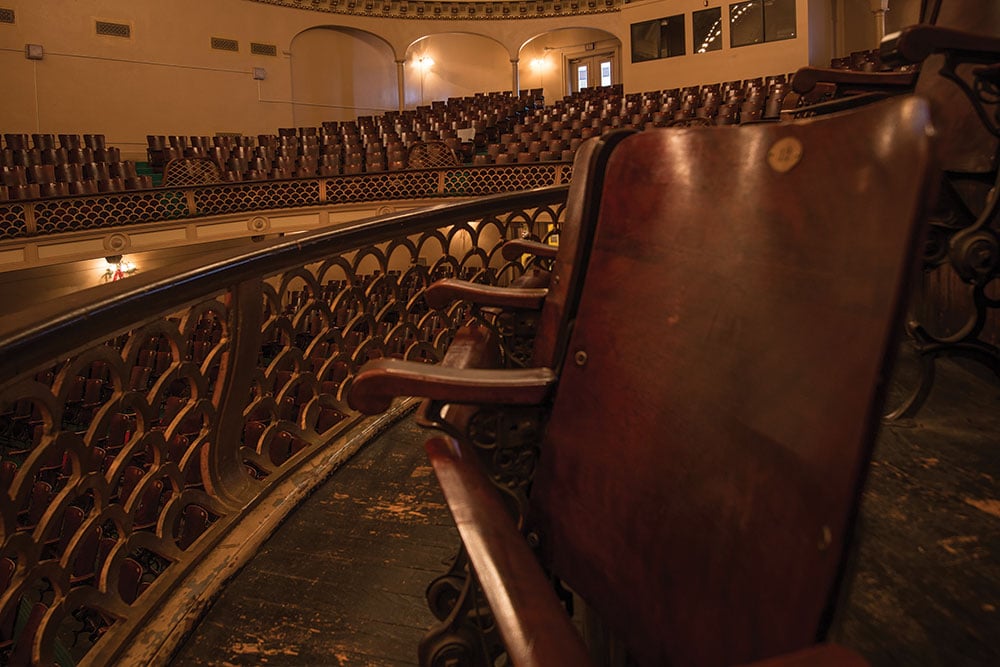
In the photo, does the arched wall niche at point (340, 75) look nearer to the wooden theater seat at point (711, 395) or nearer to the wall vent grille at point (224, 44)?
the wall vent grille at point (224, 44)

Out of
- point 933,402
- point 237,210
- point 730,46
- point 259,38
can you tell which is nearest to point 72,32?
point 259,38

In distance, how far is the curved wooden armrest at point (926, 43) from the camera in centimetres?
106

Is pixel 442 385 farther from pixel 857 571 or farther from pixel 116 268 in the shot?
pixel 116 268

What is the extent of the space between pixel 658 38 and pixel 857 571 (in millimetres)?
14155

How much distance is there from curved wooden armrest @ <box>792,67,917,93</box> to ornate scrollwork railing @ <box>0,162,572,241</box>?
6.37 metres

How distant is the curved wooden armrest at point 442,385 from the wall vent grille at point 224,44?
1359cm

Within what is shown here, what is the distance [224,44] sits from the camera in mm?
12250

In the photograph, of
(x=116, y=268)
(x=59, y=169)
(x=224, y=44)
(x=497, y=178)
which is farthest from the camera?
(x=224, y=44)

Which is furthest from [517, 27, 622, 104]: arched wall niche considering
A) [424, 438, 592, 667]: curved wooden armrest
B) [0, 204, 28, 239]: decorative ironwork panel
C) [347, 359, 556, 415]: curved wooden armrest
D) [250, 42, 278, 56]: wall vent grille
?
[424, 438, 592, 667]: curved wooden armrest

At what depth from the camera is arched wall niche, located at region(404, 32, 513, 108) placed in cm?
1599

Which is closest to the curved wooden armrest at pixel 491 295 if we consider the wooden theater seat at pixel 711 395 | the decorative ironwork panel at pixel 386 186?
the wooden theater seat at pixel 711 395

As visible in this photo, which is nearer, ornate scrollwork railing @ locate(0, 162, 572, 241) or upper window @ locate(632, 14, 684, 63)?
ornate scrollwork railing @ locate(0, 162, 572, 241)

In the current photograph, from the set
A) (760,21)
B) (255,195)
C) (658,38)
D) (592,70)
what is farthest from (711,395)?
(592,70)

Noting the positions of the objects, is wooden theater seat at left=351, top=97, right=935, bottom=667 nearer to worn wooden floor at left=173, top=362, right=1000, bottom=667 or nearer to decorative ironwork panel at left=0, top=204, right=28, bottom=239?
worn wooden floor at left=173, top=362, right=1000, bottom=667
